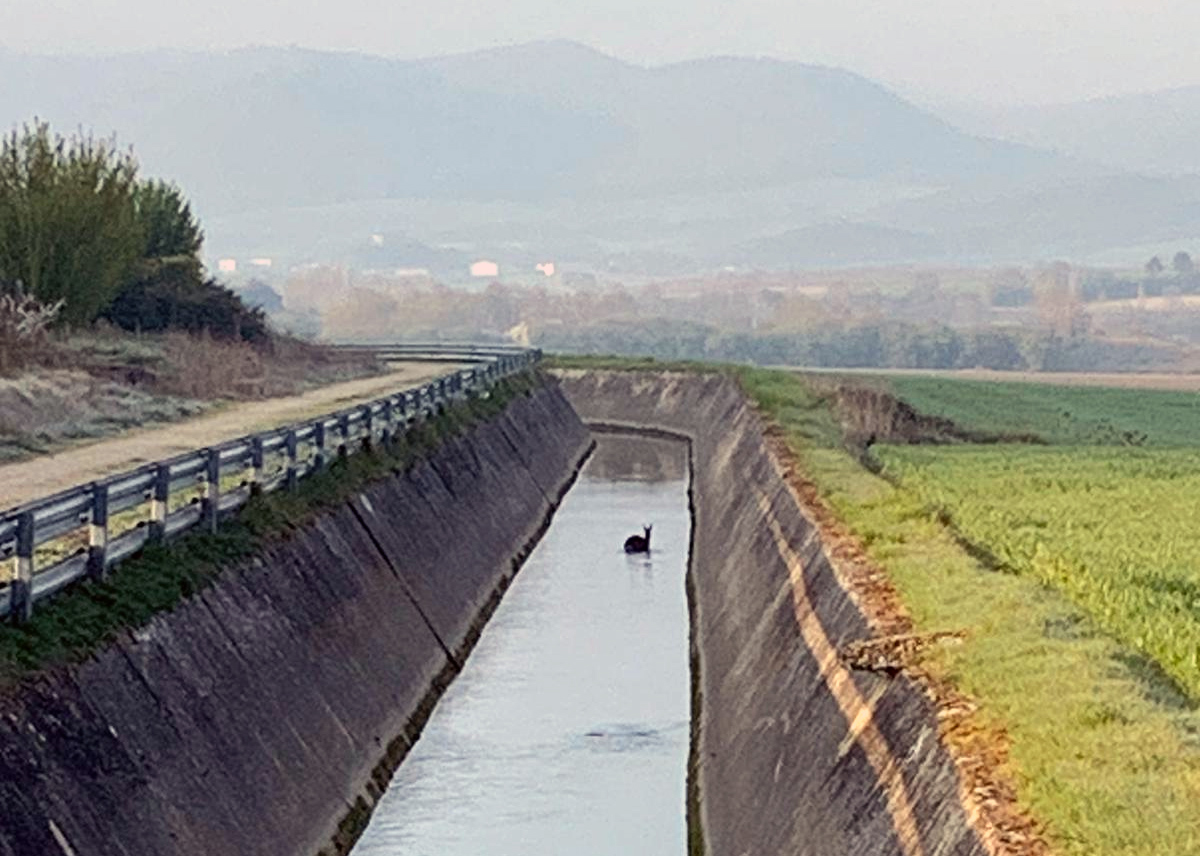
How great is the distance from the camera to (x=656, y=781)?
32.0m

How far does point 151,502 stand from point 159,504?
2.08 feet

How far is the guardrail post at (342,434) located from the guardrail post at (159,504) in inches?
549

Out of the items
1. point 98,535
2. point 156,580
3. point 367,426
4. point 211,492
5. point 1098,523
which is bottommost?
point 1098,523

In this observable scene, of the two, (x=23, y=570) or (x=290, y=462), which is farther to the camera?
(x=290, y=462)

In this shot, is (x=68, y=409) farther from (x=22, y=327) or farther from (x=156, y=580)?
(x=156, y=580)

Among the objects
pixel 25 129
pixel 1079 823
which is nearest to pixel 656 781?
pixel 1079 823

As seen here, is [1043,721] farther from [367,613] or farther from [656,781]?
[367,613]

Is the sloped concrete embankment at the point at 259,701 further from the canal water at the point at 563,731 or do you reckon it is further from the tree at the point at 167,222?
the tree at the point at 167,222

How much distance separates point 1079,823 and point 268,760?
476 inches

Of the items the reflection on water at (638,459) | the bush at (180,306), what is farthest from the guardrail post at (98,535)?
the reflection on water at (638,459)

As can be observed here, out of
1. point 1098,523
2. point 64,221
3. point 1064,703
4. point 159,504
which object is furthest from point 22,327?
point 1064,703

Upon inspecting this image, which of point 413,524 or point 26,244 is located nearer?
point 413,524

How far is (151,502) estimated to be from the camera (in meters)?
28.3

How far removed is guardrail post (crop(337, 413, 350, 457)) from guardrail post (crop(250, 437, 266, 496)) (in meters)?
7.35
